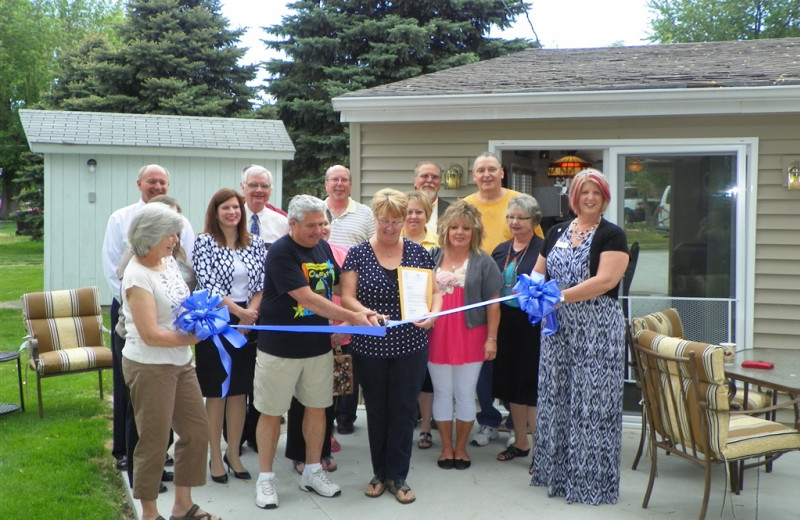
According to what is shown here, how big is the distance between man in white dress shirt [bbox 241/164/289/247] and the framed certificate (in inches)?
44.1

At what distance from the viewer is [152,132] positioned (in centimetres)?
1161

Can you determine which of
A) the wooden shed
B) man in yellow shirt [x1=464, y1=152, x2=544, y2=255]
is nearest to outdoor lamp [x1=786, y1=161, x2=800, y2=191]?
man in yellow shirt [x1=464, y1=152, x2=544, y2=255]

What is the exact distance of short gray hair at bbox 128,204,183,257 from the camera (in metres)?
3.26

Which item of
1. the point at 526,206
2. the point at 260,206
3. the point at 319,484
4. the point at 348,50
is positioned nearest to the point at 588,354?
the point at 526,206

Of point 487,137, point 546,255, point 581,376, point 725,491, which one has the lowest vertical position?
point 725,491

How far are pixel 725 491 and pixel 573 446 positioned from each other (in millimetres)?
824

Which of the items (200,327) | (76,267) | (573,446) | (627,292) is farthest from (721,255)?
(76,267)

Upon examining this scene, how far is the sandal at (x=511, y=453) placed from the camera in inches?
184

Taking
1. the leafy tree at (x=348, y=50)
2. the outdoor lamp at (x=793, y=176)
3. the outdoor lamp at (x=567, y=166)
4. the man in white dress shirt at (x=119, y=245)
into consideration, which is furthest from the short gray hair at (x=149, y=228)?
the leafy tree at (x=348, y=50)

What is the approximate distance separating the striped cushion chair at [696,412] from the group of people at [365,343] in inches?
8.1

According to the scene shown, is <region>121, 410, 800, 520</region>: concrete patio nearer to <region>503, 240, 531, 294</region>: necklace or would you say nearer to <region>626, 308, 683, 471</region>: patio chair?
<region>626, 308, 683, 471</region>: patio chair

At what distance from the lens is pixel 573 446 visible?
12.9 ft

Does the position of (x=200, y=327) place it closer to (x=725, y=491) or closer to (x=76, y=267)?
(x=725, y=491)

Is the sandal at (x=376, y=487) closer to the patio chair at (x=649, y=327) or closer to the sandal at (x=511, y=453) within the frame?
the sandal at (x=511, y=453)
